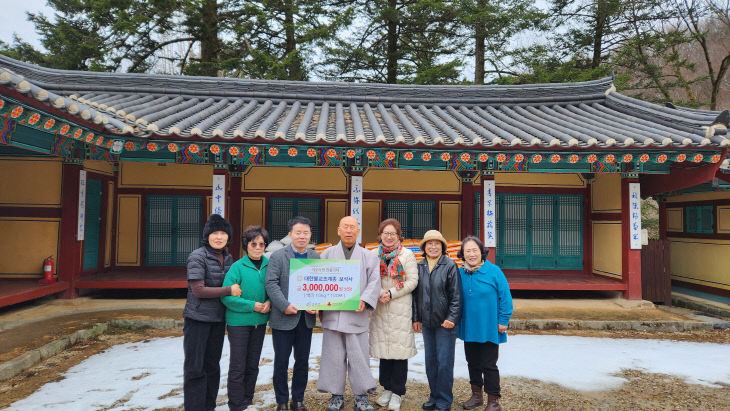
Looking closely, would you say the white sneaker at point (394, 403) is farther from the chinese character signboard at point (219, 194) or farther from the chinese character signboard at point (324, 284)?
the chinese character signboard at point (219, 194)

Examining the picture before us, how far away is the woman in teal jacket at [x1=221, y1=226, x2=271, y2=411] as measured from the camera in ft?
10.6

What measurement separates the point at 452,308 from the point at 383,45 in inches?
576

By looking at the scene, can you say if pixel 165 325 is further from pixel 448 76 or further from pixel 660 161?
pixel 448 76

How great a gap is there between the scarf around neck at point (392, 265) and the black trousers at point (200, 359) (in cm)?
136

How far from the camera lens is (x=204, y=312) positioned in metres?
3.15

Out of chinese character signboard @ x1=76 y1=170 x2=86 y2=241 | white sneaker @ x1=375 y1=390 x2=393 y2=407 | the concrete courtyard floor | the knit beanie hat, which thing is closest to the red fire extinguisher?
the concrete courtyard floor

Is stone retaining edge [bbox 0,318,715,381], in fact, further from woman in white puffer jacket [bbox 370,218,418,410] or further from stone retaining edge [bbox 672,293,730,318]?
woman in white puffer jacket [bbox 370,218,418,410]

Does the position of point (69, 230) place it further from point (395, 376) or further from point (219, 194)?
point (395, 376)

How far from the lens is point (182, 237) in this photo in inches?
348

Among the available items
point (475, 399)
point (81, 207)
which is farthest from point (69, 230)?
point (475, 399)

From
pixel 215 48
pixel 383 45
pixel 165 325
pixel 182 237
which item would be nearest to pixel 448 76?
pixel 383 45

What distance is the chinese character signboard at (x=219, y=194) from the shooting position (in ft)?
23.5

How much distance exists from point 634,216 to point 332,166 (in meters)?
5.51

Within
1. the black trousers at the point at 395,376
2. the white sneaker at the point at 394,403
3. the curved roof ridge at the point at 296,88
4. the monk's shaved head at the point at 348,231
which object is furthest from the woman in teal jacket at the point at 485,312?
the curved roof ridge at the point at 296,88
